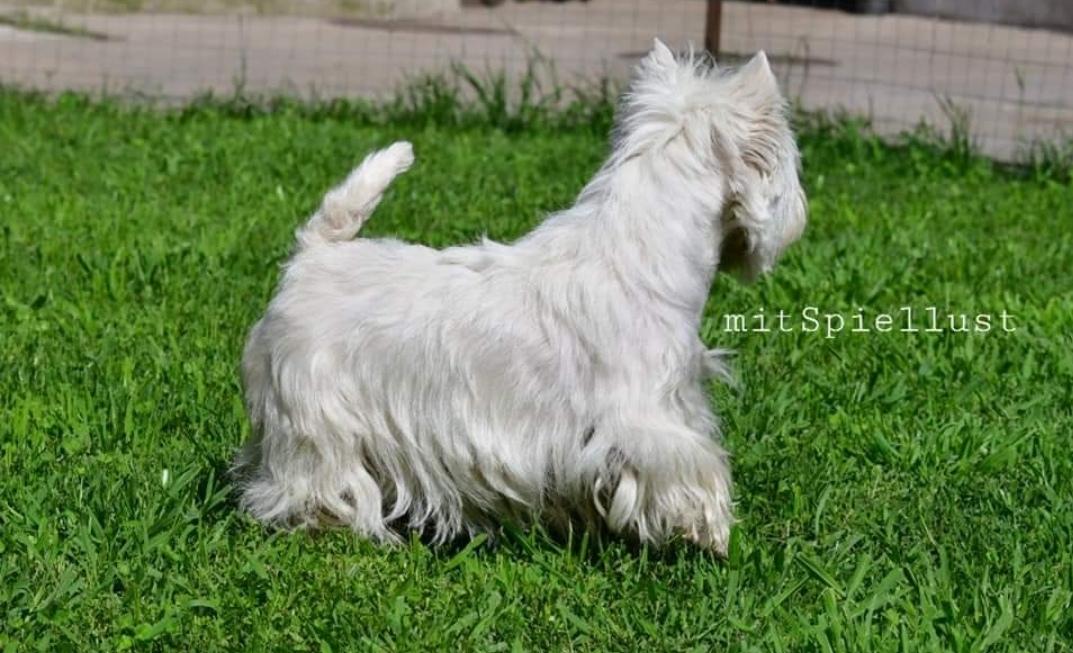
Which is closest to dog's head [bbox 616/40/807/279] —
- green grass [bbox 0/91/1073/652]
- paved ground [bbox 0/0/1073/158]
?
green grass [bbox 0/91/1073/652]

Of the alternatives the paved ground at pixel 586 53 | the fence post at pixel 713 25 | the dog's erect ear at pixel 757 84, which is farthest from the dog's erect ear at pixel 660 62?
the paved ground at pixel 586 53

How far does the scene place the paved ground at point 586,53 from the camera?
11305 mm

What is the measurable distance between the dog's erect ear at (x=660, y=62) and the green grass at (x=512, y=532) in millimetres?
1084

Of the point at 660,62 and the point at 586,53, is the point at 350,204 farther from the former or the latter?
the point at 586,53

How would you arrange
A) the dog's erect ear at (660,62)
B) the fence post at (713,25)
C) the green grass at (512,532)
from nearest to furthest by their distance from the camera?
the green grass at (512,532) < the dog's erect ear at (660,62) < the fence post at (713,25)

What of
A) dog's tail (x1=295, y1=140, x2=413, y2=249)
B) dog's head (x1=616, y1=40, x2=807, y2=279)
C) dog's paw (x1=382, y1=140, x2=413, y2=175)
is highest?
dog's head (x1=616, y1=40, x2=807, y2=279)

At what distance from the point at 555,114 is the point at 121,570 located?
6.25 metres

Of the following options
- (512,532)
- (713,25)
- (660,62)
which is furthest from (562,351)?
(713,25)

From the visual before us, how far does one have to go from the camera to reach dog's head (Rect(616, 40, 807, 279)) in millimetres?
3965

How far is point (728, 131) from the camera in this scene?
396cm

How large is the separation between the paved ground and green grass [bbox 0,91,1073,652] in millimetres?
2468

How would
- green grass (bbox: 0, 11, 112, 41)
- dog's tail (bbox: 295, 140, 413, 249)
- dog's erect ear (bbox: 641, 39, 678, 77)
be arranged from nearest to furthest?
dog's erect ear (bbox: 641, 39, 678, 77) < dog's tail (bbox: 295, 140, 413, 249) < green grass (bbox: 0, 11, 112, 41)

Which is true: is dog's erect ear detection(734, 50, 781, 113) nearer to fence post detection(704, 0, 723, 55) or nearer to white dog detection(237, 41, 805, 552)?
white dog detection(237, 41, 805, 552)

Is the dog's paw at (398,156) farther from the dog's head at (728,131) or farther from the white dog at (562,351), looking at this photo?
the dog's head at (728,131)
